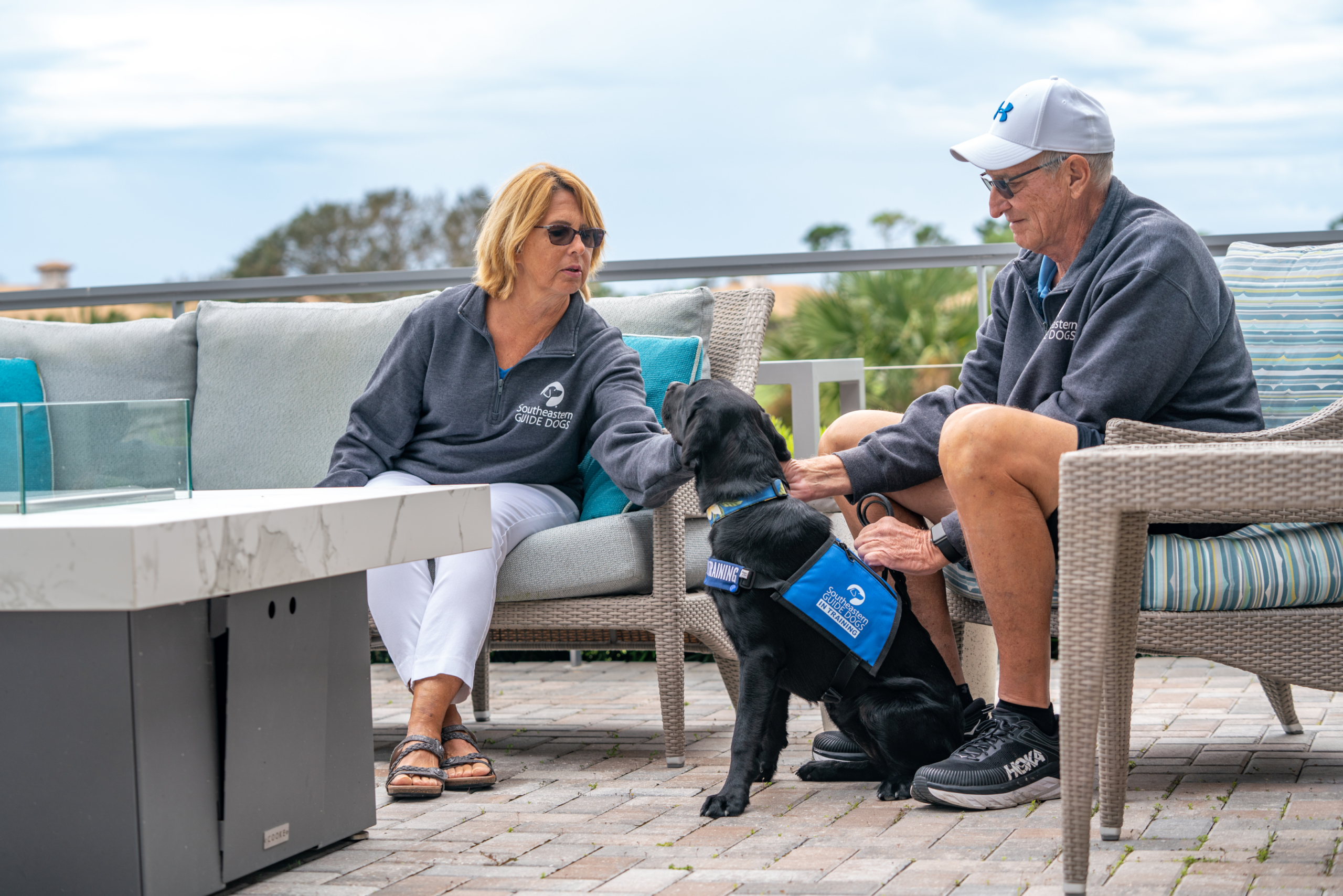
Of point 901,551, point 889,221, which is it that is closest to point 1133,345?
point 901,551

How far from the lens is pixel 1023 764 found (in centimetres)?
223

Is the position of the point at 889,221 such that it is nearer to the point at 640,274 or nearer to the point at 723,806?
the point at 640,274

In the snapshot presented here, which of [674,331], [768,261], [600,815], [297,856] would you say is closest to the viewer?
[297,856]

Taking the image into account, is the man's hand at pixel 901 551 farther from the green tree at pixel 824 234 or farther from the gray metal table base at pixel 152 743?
the green tree at pixel 824 234

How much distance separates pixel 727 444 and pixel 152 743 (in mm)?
1123

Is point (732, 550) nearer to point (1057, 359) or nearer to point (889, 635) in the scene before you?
point (889, 635)

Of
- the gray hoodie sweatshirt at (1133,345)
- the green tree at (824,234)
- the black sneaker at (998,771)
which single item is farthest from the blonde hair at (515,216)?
the green tree at (824,234)

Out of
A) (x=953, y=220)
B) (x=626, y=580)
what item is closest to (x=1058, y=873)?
(x=626, y=580)

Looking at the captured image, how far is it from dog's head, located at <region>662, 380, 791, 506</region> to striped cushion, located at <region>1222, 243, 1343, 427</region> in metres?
1.05

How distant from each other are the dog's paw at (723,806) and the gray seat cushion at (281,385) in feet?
5.05

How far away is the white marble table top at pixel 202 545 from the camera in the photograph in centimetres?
147

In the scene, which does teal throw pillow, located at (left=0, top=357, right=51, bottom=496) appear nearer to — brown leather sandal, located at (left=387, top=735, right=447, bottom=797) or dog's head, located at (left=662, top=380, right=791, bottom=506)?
brown leather sandal, located at (left=387, top=735, right=447, bottom=797)

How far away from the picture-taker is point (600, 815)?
2.31 m

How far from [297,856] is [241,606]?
0.48 metres
